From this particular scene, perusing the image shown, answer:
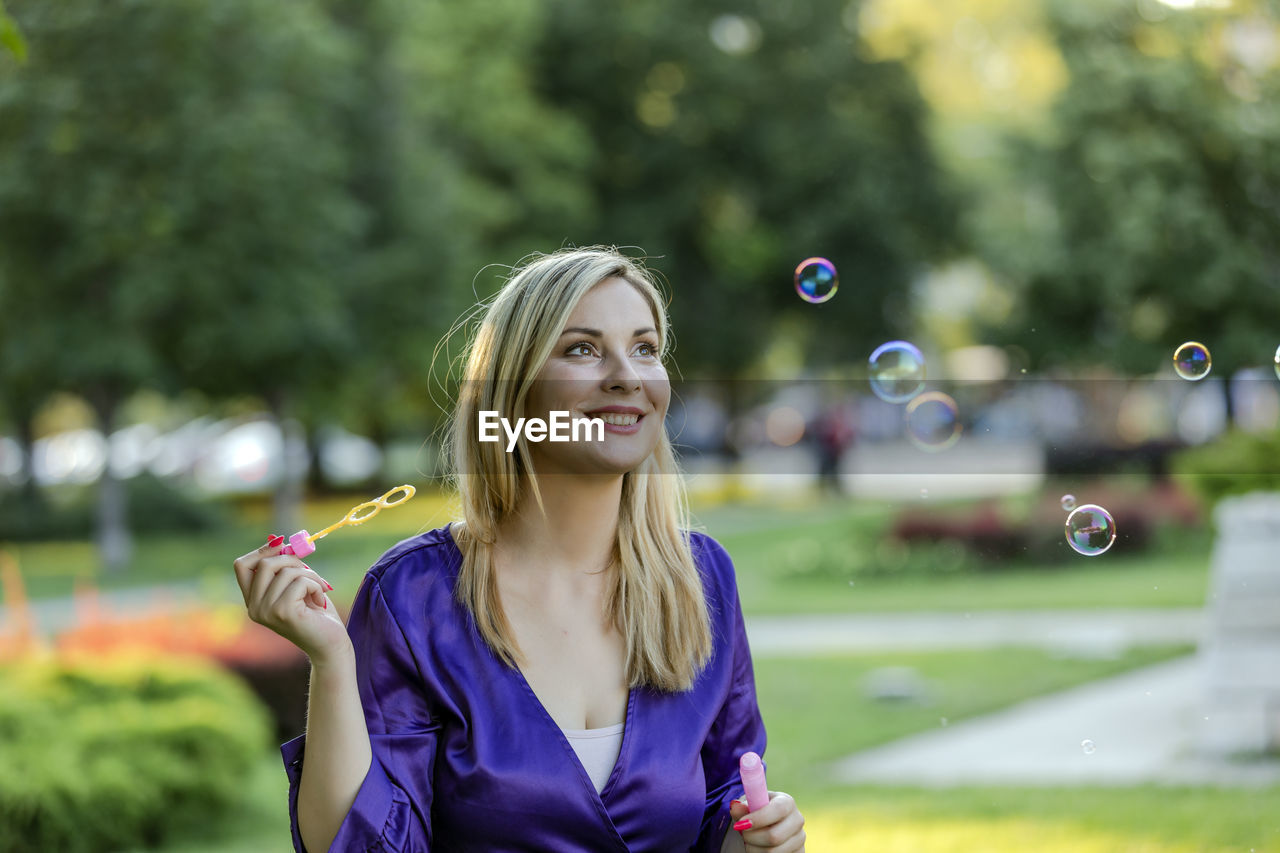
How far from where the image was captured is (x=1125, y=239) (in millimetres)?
21484

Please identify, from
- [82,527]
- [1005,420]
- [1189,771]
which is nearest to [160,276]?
[82,527]

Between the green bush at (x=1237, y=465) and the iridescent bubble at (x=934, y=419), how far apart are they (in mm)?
10700

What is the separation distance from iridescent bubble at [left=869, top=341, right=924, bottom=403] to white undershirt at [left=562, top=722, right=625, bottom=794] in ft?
10.7

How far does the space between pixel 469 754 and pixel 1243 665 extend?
5.96 m

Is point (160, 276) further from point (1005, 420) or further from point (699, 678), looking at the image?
point (1005, 420)

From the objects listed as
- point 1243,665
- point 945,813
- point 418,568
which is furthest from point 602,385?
point 1243,665

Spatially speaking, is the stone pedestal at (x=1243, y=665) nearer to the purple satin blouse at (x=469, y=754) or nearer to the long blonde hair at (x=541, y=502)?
the long blonde hair at (x=541, y=502)

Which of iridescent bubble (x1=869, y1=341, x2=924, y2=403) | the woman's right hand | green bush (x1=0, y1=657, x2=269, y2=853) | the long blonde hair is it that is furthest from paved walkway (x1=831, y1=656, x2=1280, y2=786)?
the woman's right hand

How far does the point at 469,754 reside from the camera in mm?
2121

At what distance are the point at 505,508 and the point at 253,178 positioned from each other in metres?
16.8

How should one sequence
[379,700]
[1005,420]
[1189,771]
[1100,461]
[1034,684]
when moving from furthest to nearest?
[1005,420] → [1100,461] → [1034,684] → [1189,771] → [379,700]

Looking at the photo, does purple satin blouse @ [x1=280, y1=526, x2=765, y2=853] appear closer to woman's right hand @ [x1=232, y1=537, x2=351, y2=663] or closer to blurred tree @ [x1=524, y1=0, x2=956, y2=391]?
woman's right hand @ [x1=232, y1=537, x2=351, y2=663]

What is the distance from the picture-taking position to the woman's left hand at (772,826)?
6.98 feet

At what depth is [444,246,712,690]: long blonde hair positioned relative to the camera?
2225mm
